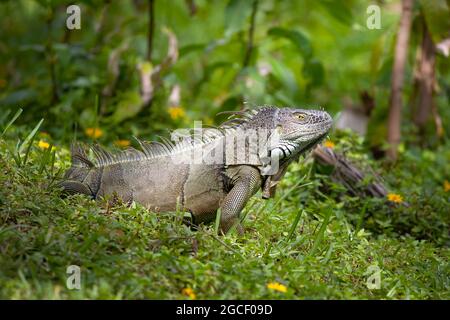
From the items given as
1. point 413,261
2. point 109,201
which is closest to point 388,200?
point 413,261

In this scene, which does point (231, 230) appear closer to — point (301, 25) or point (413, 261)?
point (413, 261)

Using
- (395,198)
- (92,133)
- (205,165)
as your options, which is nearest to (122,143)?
(92,133)

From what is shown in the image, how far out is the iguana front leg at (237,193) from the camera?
557 centimetres

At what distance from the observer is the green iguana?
5.73 metres

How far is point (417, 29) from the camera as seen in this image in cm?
963

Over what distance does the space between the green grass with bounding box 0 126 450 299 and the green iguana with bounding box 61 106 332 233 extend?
197mm

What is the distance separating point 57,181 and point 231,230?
1.47 m

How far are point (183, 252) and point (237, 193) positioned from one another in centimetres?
71

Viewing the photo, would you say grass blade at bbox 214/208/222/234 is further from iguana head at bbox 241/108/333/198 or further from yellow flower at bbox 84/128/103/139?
yellow flower at bbox 84/128/103/139

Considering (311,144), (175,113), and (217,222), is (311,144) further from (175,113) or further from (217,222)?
(175,113)

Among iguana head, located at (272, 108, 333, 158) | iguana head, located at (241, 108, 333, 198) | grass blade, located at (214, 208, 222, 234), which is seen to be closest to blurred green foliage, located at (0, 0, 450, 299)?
grass blade, located at (214, 208, 222, 234)

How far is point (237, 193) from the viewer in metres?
5.62

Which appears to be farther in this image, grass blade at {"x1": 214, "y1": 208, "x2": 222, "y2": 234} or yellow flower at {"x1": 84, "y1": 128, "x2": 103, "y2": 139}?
yellow flower at {"x1": 84, "y1": 128, "x2": 103, "y2": 139}
